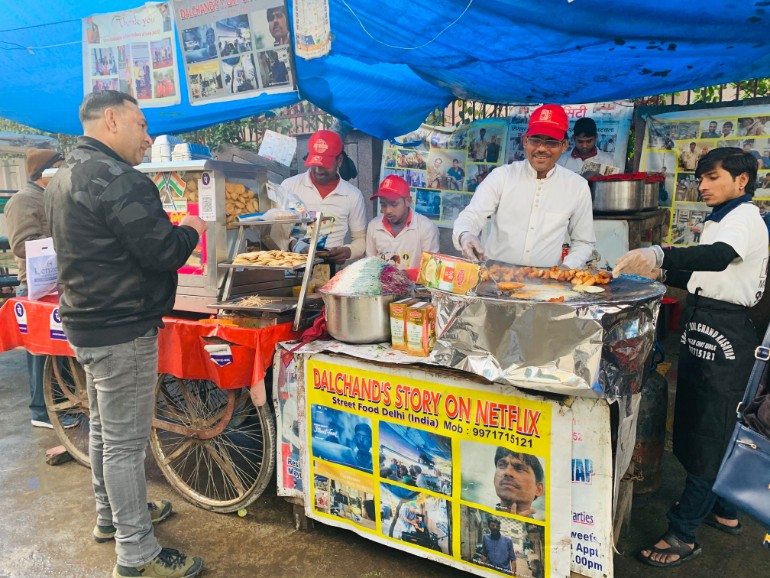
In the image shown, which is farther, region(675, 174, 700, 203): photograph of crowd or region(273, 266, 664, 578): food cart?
region(675, 174, 700, 203): photograph of crowd

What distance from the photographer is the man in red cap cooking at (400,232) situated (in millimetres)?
3998

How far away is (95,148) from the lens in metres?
2.26

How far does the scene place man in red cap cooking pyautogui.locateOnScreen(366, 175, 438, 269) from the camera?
400 cm

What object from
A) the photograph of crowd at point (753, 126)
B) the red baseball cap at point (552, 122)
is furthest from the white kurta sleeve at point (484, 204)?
the photograph of crowd at point (753, 126)

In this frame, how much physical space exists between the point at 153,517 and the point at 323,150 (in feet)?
8.41

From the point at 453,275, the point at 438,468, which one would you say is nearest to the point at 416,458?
the point at 438,468

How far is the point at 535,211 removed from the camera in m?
3.19

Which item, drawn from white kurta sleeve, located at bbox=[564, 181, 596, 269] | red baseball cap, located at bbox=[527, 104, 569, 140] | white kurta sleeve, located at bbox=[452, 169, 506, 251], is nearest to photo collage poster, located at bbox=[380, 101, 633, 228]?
white kurta sleeve, located at bbox=[564, 181, 596, 269]

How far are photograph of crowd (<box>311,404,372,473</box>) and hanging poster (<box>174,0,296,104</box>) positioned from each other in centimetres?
206

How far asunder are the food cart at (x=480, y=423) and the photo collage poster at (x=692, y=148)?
2357mm

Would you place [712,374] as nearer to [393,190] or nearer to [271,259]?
[271,259]

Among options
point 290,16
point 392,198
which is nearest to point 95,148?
point 290,16

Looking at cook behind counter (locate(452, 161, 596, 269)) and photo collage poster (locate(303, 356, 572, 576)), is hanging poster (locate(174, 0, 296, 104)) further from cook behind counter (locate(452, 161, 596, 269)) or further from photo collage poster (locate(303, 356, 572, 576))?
photo collage poster (locate(303, 356, 572, 576))

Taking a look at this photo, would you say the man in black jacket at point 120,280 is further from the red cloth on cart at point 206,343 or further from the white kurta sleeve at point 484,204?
the white kurta sleeve at point 484,204
